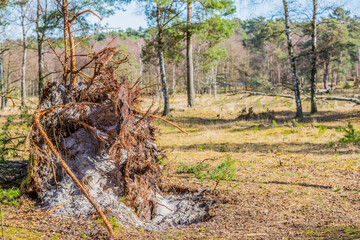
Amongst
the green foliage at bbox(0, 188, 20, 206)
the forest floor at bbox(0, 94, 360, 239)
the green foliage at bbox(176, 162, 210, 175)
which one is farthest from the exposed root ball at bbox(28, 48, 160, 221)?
the green foliage at bbox(176, 162, 210, 175)

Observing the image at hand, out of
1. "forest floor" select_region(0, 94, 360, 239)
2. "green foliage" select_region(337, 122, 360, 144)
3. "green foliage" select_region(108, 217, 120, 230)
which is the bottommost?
"forest floor" select_region(0, 94, 360, 239)

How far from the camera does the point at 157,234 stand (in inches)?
147

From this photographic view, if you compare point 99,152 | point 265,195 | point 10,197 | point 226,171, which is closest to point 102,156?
point 99,152

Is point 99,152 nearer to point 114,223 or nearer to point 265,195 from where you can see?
point 114,223

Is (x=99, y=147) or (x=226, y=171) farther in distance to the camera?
(x=226, y=171)

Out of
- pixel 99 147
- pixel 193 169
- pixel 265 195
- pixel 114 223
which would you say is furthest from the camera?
pixel 193 169

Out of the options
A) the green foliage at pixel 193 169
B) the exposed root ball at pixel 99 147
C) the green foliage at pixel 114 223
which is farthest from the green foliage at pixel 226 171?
the green foliage at pixel 114 223

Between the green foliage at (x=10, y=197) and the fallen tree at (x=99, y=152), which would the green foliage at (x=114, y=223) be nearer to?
the fallen tree at (x=99, y=152)

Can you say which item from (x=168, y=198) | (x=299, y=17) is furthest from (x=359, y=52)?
(x=168, y=198)

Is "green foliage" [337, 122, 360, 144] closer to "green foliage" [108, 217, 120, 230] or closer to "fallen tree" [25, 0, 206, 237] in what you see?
"fallen tree" [25, 0, 206, 237]

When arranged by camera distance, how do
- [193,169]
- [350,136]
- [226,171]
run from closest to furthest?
[226,171] → [193,169] → [350,136]

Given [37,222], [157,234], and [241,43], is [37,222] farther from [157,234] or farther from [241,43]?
[241,43]

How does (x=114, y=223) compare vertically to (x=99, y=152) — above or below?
below

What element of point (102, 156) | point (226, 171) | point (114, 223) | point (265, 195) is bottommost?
point (265, 195)
